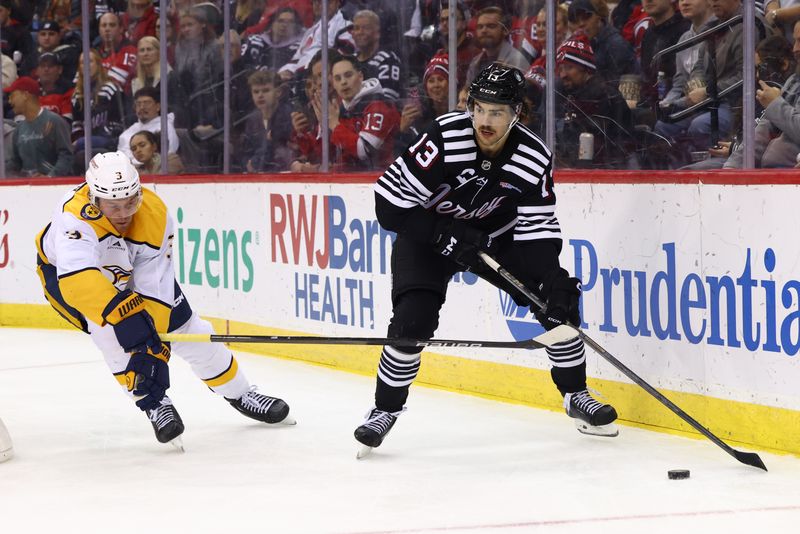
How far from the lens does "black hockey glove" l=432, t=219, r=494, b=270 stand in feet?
11.8

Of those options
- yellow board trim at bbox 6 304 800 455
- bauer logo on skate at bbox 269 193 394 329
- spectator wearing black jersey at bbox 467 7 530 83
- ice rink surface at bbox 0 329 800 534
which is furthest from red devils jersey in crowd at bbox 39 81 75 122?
spectator wearing black jersey at bbox 467 7 530 83

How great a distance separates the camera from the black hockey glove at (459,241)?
141 inches

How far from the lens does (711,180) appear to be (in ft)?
12.7

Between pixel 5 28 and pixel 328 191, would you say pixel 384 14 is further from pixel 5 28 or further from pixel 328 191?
pixel 5 28

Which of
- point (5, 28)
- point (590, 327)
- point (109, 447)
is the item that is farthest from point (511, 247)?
point (5, 28)

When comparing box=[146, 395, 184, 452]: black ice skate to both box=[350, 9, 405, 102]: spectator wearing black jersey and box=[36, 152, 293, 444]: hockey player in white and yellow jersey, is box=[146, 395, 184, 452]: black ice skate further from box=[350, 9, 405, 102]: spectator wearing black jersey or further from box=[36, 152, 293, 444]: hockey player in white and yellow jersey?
box=[350, 9, 405, 102]: spectator wearing black jersey

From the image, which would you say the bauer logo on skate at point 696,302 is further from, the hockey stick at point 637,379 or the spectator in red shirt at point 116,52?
the spectator in red shirt at point 116,52

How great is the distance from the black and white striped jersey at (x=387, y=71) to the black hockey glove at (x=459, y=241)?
193cm

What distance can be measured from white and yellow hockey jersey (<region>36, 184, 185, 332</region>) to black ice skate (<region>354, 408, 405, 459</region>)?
71 centimetres

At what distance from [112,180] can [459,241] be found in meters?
1.00

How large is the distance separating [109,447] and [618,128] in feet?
6.75

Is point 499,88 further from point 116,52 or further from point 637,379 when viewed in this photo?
point 116,52

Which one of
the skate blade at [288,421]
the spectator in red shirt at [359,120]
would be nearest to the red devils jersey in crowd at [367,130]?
the spectator in red shirt at [359,120]

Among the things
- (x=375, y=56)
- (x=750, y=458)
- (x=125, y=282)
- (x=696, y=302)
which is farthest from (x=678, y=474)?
(x=375, y=56)
